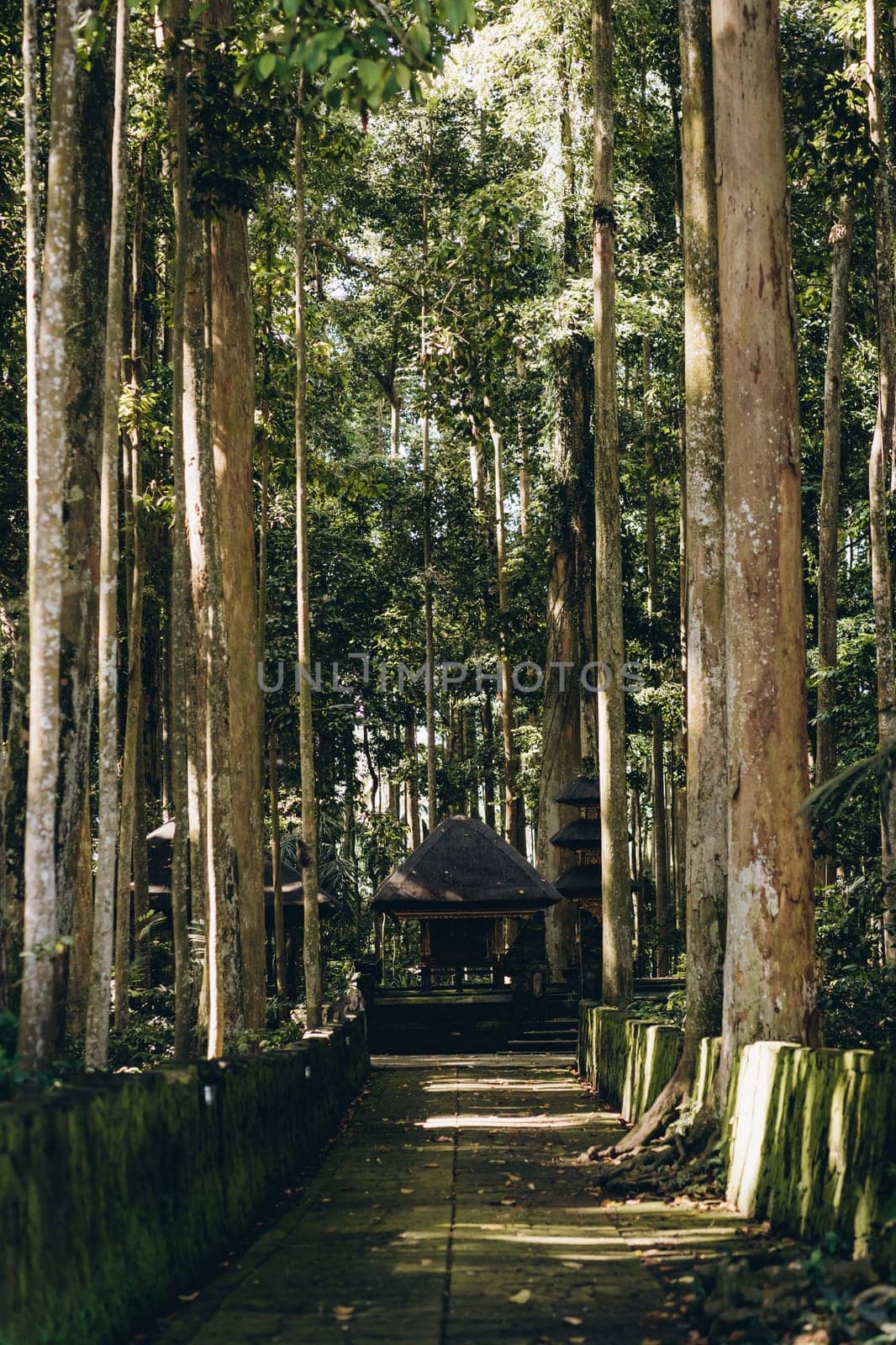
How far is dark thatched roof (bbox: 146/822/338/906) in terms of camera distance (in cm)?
2578

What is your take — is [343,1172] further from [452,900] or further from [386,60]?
[452,900]

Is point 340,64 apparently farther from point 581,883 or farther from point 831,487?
point 581,883

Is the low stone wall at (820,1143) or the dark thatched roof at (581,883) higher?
the dark thatched roof at (581,883)

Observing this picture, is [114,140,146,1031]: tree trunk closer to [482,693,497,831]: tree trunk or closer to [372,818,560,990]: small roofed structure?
[372,818,560,990]: small roofed structure

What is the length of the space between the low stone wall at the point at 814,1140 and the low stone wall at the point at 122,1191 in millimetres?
2860

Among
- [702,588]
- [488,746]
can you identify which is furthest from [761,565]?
[488,746]

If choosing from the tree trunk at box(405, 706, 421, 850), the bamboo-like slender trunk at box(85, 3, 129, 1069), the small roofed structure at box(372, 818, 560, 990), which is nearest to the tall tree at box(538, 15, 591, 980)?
the small roofed structure at box(372, 818, 560, 990)

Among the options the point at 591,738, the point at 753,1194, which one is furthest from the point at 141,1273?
the point at 591,738

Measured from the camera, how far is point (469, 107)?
31.0 metres

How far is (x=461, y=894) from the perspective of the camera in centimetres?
2283

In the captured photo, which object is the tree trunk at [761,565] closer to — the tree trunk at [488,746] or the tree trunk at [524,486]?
the tree trunk at [524,486]

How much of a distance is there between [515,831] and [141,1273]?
93.5ft

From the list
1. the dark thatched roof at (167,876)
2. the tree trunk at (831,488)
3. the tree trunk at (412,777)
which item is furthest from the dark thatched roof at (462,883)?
the tree trunk at (412,777)

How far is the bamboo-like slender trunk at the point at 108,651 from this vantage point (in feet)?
27.8
